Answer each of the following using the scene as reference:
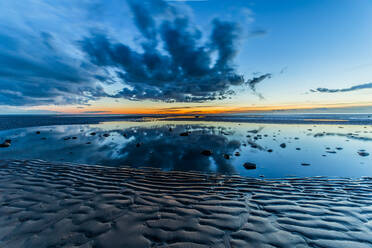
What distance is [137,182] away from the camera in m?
5.82

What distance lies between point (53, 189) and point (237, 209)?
638 cm

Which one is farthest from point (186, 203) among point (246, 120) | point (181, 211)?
point (246, 120)

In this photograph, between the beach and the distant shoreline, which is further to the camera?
the distant shoreline

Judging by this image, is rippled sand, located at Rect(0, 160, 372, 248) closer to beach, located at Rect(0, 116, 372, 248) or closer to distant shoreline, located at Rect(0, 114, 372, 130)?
beach, located at Rect(0, 116, 372, 248)

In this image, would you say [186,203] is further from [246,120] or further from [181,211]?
[246,120]

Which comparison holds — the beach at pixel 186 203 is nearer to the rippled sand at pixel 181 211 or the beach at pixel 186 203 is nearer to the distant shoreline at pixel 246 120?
the rippled sand at pixel 181 211

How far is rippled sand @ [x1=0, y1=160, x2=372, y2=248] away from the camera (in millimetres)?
2998

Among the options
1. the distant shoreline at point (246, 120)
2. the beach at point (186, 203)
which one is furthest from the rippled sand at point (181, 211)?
the distant shoreline at point (246, 120)

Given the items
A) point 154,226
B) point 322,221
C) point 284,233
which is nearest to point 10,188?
point 154,226

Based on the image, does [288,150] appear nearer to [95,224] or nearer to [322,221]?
[322,221]

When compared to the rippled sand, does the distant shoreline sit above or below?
above

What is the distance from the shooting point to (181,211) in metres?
3.94

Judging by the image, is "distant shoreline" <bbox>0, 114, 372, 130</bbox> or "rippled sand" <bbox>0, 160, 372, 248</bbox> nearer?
"rippled sand" <bbox>0, 160, 372, 248</bbox>

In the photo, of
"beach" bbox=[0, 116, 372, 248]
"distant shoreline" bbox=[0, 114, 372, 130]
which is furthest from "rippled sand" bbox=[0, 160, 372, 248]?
"distant shoreline" bbox=[0, 114, 372, 130]
